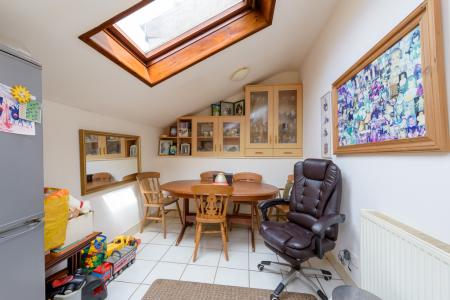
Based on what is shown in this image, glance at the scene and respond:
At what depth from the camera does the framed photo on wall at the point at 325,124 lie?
2.26m

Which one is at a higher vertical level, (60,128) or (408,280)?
(60,128)

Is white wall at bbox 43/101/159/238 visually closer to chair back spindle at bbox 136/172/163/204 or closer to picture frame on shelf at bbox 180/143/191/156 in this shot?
chair back spindle at bbox 136/172/163/204

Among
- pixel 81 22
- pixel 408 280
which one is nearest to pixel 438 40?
pixel 408 280

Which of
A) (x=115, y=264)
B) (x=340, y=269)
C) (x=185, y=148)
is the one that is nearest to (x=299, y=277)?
(x=340, y=269)

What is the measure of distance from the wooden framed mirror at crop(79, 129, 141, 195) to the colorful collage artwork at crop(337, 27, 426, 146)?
8.71 feet

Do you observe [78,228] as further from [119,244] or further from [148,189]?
[148,189]

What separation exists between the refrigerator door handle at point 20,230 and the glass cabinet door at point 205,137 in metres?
2.72

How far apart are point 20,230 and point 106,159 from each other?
166cm

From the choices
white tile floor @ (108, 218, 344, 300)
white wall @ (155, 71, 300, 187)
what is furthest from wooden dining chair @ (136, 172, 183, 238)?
white wall @ (155, 71, 300, 187)

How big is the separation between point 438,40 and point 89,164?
9.58 ft

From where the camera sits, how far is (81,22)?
1.27 m

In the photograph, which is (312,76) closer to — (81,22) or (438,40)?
(438,40)

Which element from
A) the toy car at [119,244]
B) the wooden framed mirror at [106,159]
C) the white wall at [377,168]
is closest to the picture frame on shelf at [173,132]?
the wooden framed mirror at [106,159]

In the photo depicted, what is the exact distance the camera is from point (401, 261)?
3.36 ft
